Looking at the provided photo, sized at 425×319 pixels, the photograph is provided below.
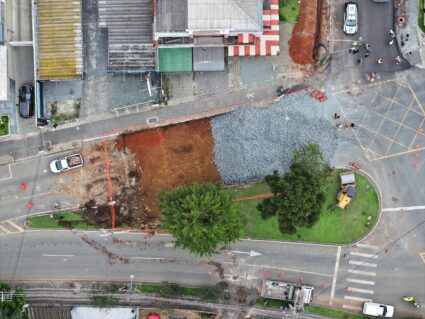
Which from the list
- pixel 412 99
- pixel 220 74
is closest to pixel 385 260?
pixel 412 99

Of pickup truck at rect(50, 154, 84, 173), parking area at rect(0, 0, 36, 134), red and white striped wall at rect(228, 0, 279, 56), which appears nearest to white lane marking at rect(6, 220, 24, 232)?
pickup truck at rect(50, 154, 84, 173)

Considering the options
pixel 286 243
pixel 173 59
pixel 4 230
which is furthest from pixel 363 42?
pixel 4 230

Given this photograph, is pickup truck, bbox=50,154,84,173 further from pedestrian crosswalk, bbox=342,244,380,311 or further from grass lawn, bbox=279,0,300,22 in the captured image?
pedestrian crosswalk, bbox=342,244,380,311

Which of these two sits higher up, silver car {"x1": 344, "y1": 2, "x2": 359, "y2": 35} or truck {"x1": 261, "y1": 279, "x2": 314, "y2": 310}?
silver car {"x1": 344, "y1": 2, "x2": 359, "y2": 35}

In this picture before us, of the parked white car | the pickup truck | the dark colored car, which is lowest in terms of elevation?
the parked white car

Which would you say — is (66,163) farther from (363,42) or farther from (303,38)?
(363,42)

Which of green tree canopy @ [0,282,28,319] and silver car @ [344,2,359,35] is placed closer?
green tree canopy @ [0,282,28,319]

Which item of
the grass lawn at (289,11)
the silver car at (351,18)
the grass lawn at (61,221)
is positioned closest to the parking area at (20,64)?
the grass lawn at (61,221)

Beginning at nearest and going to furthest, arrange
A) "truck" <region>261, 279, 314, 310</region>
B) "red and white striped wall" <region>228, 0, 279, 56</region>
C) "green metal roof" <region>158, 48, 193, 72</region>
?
"red and white striped wall" <region>228, 0, 279, 56</region> → "green metal roof" <region>158, 48, 193, 72</region> → "truck" <region>261, 279, 314, 310</region>

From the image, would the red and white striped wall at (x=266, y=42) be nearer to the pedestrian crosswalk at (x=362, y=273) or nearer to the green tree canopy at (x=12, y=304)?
the pedestrian crosswalk at (x=362, y=273)
